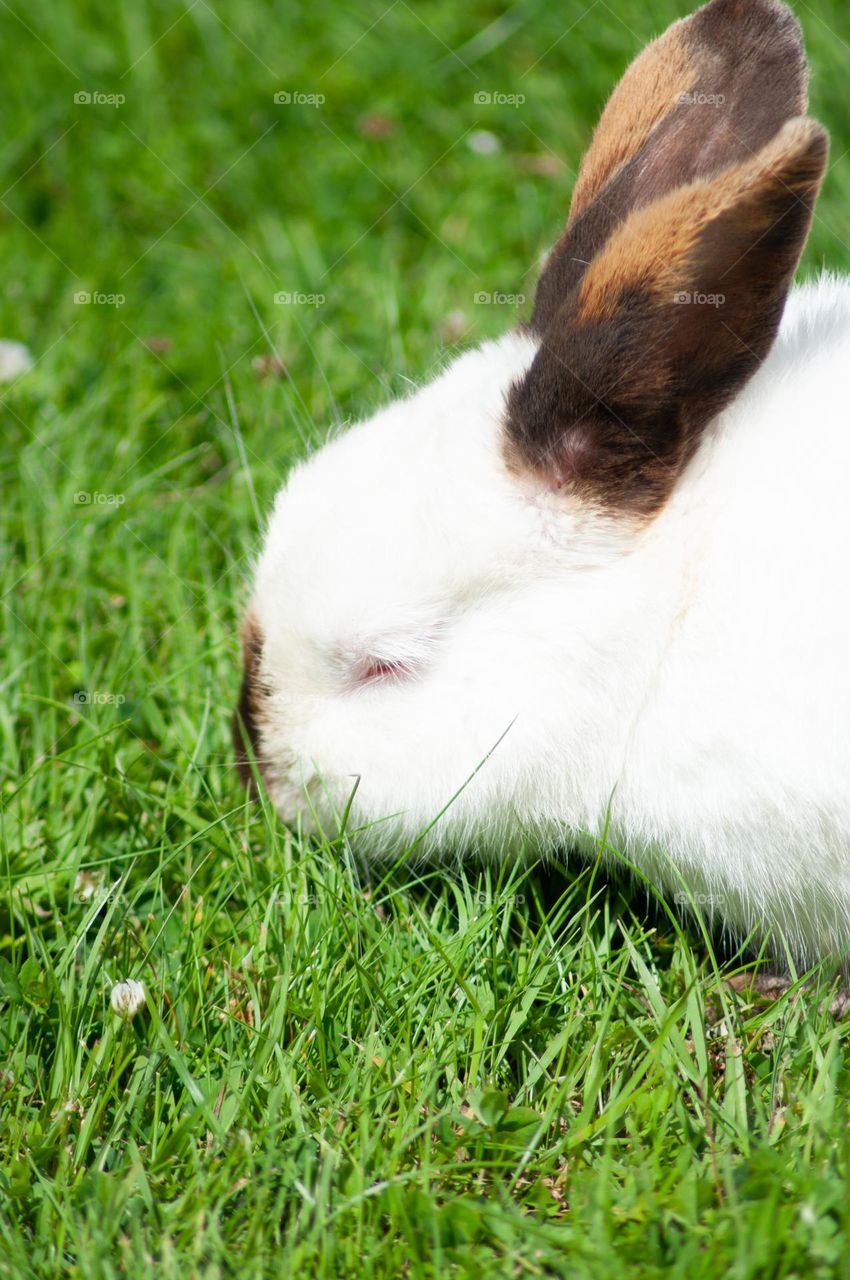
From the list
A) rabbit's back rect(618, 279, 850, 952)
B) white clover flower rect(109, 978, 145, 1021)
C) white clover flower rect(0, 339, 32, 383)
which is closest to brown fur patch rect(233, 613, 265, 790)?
white clover flower rect(109, 978, 145, 1021)

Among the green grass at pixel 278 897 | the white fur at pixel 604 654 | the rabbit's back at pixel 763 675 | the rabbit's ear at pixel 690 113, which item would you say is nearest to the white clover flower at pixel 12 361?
the green grass at pixel 278 897

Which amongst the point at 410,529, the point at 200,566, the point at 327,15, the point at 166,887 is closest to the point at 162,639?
the point at 200,566

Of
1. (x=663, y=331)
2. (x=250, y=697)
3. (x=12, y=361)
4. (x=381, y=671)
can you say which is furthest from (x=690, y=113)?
(x=12, y=361)

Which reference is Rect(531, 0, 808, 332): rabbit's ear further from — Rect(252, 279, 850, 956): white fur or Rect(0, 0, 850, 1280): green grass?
Rect(0, 0, 850, 1280): green grass

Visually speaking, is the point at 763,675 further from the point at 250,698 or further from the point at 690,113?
the point at 690,113

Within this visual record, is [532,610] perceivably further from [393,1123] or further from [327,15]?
[327,15]
